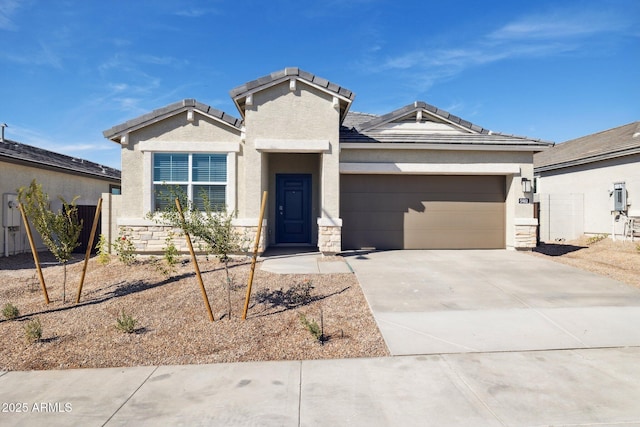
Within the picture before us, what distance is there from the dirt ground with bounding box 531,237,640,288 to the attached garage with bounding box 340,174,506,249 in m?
1.77

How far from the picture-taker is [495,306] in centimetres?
606

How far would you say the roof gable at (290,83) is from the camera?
31.1ft

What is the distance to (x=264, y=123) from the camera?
9.70 meters

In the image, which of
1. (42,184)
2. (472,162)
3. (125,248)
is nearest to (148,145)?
(125,248)

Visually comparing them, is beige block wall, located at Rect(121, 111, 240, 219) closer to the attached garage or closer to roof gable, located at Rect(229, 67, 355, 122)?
roof gable, located at Rect(229, 67, 355, 122)

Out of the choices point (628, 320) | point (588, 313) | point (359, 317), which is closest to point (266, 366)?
point (359, 317)

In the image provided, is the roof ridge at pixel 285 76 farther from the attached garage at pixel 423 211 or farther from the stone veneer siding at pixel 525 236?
the stone veneer siding at pixel 525 236

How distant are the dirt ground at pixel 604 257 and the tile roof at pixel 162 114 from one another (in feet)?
32.8

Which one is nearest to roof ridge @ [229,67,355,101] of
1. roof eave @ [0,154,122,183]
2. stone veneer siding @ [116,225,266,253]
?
stone veneer siding @ [116,225,266,253]

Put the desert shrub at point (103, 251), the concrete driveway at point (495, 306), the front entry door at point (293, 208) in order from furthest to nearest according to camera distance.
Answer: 1. the front entry door at point (293, 208)
2. the desert shrub at point (103, 251)
3. the concrete driveway at point (495, 306)

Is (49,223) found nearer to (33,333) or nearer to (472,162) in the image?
(33,333)

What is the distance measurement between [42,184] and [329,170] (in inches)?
458

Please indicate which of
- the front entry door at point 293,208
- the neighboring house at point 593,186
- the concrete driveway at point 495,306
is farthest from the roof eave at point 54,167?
the neighboring house at point 593,186

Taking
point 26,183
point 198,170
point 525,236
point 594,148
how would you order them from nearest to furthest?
point 198,170 < point 525,236 < point 26,183 < point 594,148
